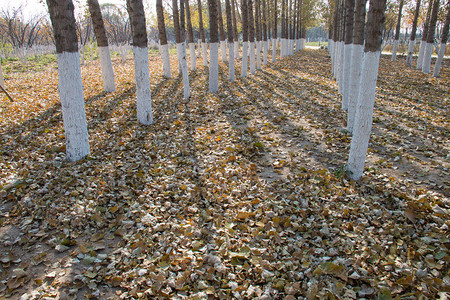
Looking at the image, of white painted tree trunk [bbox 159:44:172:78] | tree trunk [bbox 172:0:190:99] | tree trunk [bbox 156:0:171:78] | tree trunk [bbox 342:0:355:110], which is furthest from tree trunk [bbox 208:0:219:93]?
tree trunk [bbox 342:0:355:110]

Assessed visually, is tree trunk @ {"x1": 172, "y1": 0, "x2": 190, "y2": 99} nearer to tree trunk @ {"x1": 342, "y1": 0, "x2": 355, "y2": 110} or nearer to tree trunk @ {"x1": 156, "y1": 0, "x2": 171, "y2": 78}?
tree trunk @ {"x1": 156, "y1": 0, "x2": 171, "y2": 78}

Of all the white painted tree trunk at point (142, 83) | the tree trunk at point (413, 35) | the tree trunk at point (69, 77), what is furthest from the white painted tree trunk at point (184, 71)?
the tree trunk at point (413, 35)

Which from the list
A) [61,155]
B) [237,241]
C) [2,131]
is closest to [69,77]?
[61,155]

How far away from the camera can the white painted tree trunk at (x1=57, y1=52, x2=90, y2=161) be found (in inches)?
200

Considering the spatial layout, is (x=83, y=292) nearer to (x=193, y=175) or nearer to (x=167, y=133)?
(x=193, y=175)

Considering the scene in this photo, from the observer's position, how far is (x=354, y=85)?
23.1ft

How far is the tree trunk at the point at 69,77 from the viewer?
190 inches

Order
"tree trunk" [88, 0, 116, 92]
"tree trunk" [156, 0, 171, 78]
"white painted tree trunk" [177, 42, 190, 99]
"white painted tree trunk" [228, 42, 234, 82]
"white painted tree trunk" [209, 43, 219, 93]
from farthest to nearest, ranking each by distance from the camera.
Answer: "white painted tree trunk" [228, 42, 234, 82] → "tree trunk" [156, 0, 171, 78] → "white painted tree trunk" [209, 43, 219, 93] → "tree trunk" [88, 0, 116, 92] → "white painted tree trunk" [177, 42, 190, 99]

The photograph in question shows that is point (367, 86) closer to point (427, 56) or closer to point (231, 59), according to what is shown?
point (231, 59)

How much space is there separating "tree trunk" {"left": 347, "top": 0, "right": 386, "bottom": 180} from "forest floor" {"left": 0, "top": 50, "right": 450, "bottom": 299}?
31cm

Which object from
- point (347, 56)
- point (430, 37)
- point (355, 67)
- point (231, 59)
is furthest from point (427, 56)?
point (355, 67)

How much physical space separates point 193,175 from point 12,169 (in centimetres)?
325

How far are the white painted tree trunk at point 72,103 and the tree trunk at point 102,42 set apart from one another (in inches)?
247

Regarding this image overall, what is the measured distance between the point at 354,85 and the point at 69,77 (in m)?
6.37
